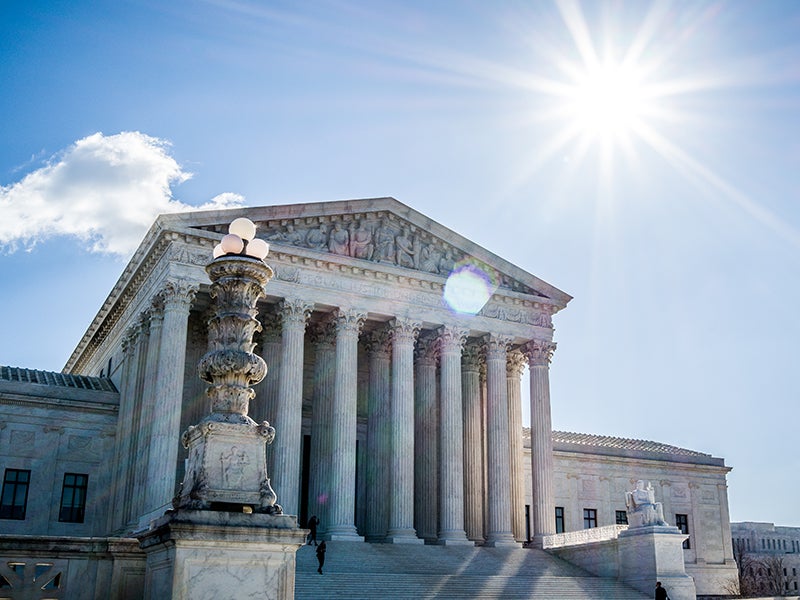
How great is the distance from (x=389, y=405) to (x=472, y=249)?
29.4 feet

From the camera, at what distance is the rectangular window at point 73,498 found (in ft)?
139

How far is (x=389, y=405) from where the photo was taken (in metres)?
44.2

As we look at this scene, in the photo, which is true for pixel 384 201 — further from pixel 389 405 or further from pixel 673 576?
pixel 673 576

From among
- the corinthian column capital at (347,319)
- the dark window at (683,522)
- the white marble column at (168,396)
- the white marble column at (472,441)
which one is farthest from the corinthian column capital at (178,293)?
the dark window at (683,522)

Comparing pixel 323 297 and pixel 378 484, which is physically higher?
pixel 323 297

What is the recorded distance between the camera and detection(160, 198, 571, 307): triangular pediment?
39.4 meters

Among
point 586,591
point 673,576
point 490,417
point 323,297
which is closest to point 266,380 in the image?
point 323,297

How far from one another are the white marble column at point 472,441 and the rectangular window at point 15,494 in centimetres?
2158

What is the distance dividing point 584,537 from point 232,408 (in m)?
31.0

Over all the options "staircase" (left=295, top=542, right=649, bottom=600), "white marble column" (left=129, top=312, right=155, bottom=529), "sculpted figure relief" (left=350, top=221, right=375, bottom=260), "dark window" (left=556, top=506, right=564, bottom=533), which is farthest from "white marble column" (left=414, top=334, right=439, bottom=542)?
"dark window" (left=556, top=506, right=564, bottom=533)

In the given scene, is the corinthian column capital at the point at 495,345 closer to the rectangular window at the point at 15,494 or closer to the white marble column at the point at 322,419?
the white marble column at the point at 322,419

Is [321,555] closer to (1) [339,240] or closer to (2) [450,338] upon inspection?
(2) [450,338]

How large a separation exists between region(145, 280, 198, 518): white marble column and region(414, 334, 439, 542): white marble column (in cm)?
1318

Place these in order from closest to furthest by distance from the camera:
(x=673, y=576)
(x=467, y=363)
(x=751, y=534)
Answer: (x=673, y=576), (x=467, y=363), (x=751, y=534)
